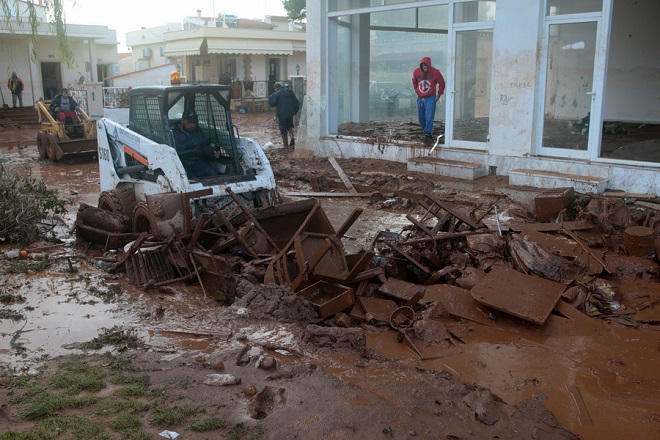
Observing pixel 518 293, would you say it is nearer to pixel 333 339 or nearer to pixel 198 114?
pixel 333 339

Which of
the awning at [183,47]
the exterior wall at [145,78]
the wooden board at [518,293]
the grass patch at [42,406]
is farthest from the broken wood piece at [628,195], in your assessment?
the awning at [183,47]

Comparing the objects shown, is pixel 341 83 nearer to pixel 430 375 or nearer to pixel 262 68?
pixel 430 375

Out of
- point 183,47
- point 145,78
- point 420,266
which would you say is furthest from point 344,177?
point 183,47

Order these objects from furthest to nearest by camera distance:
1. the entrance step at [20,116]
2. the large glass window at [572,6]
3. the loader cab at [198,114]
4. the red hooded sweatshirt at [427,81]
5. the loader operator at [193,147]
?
the entrance step at [20,116] → the red hooded sweatshirt at [427,81] → the large glass window at [572,6] → the loader operator at [193,147] → the loader cab at [198,114]

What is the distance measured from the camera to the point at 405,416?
3.95 meters

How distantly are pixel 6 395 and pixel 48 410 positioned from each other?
1.55ft

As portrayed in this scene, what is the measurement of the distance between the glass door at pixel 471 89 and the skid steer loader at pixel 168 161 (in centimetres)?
569

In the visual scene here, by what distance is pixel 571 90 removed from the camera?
1099 centimetres

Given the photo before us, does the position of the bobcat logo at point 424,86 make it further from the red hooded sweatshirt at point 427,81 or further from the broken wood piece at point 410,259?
the broken wood piece at point 410,259

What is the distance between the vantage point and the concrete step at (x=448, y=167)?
11961mm

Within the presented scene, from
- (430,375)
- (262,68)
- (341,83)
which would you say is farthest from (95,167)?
(262,68)

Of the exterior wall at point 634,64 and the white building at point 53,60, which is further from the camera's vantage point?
the white building at point 53,60

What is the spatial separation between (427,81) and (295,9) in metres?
36.6

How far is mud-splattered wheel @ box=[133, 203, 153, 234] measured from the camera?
7.87 m
